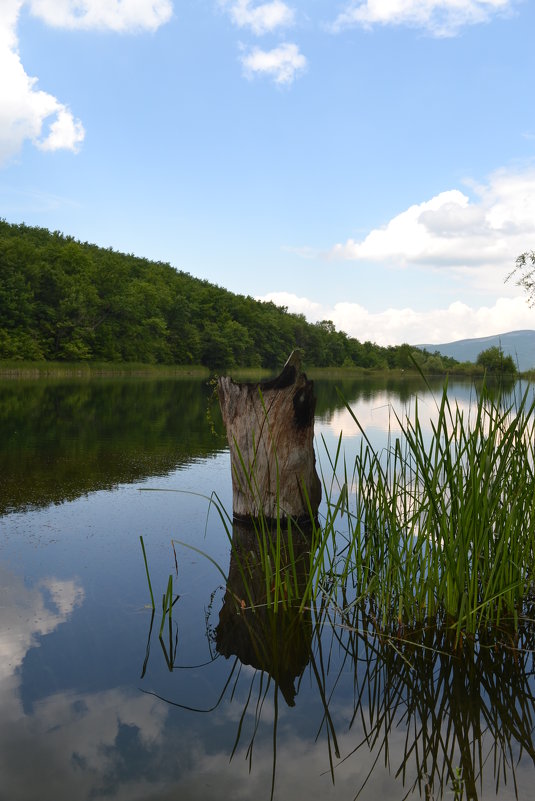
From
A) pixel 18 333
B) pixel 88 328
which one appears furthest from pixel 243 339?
pixel 18 333

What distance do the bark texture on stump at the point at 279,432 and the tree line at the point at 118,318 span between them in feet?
69.0

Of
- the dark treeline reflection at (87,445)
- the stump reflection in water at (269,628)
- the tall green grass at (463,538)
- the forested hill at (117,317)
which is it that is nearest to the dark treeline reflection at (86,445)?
the dark treeline reflection at (87,445)

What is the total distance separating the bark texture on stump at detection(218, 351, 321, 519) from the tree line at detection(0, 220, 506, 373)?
828 inches

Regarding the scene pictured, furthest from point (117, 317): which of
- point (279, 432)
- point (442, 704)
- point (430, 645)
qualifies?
point (442, 704)

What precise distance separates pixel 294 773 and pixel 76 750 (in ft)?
2.61

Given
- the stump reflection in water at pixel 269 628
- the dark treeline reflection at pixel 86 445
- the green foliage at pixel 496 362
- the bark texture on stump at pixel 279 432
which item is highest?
the green foliage at pixel 496 362

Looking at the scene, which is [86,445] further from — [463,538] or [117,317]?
[117,317]

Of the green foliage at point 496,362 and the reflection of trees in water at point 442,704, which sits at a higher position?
the green foliage at point 496,362

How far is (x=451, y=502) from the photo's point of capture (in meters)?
2.94

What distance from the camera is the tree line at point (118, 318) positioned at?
48.7 m

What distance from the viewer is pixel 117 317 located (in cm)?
6094

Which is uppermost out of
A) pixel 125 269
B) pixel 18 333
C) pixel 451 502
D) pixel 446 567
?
pixel 125 269

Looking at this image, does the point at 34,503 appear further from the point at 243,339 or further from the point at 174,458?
the point at 243,339

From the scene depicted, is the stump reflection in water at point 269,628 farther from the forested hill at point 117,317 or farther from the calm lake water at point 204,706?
the forested hill at point 117,317
